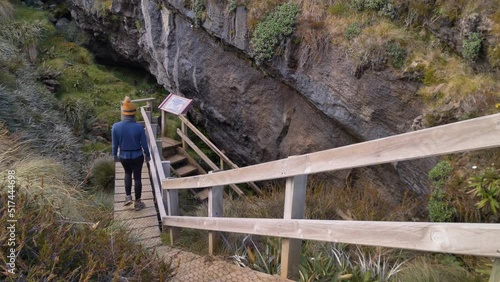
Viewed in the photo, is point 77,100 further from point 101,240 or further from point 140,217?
point 101,240

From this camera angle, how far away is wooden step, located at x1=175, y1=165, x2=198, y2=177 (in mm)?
9768

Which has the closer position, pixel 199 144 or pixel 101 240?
pixel 101 240

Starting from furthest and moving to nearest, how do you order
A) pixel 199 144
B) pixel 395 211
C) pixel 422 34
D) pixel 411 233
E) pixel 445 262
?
pixel 199 144, pixel 422 34, pixel 395 211, pixel 445 262, pixel 411 233

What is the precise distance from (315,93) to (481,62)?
264 centimetres

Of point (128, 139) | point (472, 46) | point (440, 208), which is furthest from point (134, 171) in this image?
point (472, 46)

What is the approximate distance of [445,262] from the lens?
3982mm

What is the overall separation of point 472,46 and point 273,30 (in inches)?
134

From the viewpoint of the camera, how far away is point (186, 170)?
32.7 ft

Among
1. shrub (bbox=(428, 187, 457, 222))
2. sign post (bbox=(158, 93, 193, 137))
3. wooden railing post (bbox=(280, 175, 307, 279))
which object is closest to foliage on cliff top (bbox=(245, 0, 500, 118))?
shrub (bbox=(428, 187, 457, 222))

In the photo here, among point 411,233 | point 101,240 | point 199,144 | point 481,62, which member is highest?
point 481,62

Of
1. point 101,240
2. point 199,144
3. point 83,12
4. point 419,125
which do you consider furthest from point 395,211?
point 83,12

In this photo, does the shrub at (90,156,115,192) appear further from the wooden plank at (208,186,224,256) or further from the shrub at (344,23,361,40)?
the shrub at (344,23,361,40)

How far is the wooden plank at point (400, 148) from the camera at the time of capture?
2000 mm

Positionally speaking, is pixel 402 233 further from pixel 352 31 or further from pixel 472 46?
pixel 352 31
